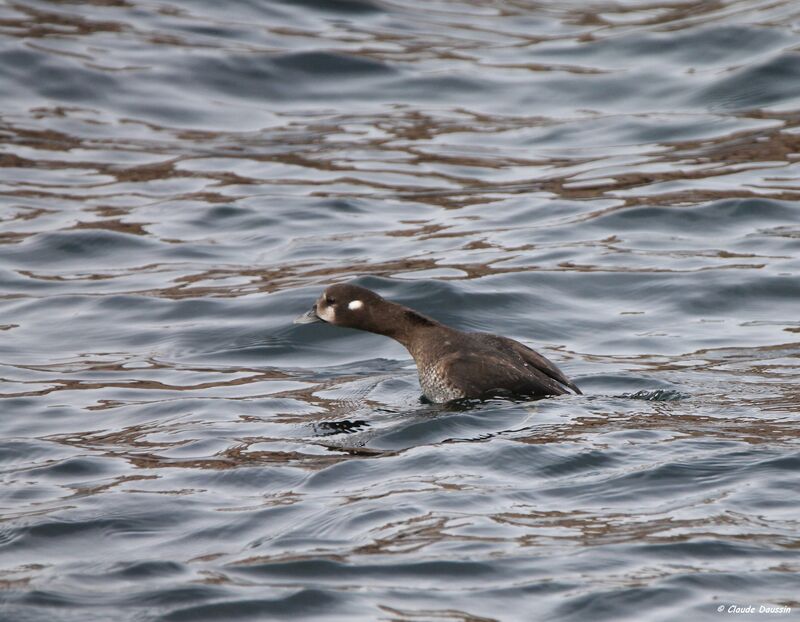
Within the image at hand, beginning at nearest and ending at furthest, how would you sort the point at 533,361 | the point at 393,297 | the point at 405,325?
the point at 533,361, the point at 405,325, the point at 393,297

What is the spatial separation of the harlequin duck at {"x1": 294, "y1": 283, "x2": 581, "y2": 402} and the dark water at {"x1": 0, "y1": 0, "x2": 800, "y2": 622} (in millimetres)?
202

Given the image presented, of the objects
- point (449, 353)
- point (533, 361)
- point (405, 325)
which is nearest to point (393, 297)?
point (405, 325)

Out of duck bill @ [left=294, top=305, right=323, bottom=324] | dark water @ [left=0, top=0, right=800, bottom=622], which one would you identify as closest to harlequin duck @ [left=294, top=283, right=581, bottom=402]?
duck bill @ [left=294, top=305, right=323, bottom=324]

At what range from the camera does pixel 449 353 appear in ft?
27.8

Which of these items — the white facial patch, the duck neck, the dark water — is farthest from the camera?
the white facial patch

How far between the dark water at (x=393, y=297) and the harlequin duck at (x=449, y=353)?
202 millimetres

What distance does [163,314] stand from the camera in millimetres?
11375

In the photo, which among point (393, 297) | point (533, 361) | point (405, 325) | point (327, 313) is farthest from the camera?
point (393, 297)

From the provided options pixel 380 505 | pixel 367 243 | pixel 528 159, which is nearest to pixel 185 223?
pixel 367 243

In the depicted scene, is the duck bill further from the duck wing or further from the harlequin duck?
the duck wing

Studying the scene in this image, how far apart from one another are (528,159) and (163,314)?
17.8 feet

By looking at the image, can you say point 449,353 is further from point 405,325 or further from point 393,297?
point 393,297

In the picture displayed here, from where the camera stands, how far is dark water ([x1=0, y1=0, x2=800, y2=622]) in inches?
228

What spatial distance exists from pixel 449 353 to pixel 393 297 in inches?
114
